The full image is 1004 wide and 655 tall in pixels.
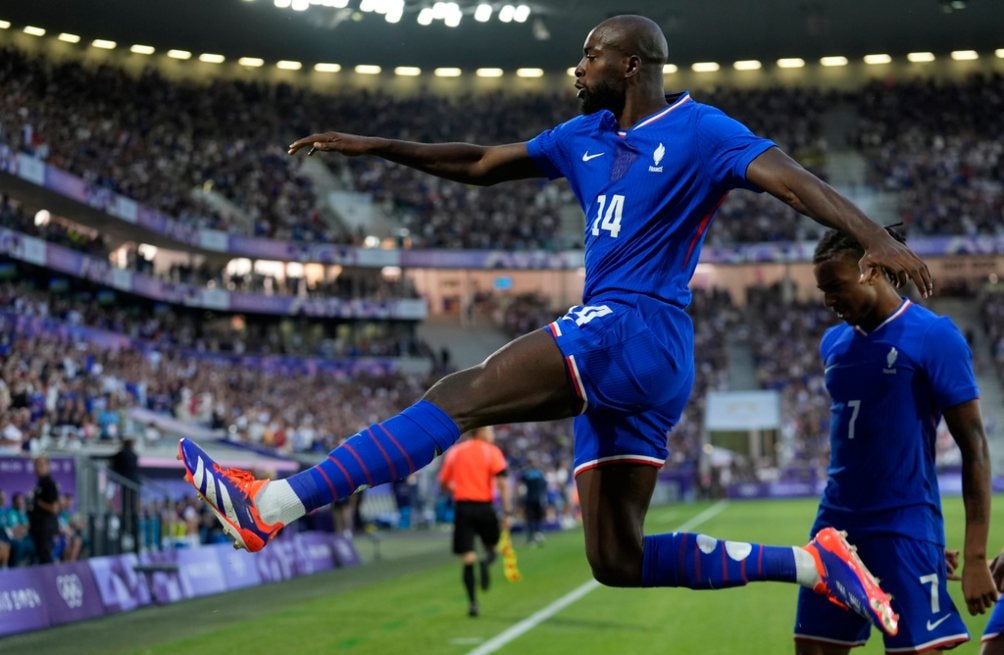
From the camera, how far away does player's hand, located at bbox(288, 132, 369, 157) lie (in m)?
5.38

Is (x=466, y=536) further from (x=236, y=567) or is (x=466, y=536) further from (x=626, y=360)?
(x=626, y=360)

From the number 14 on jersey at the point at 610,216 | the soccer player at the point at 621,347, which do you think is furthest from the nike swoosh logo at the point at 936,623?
the number 14 on jersey at the point at 610,216

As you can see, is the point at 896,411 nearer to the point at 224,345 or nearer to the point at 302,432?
the point at 302,432

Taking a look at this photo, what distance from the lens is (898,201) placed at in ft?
201

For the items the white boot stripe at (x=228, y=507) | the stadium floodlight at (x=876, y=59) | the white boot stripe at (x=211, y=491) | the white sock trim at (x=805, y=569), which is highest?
the stadium floodlight at (x=876, y=59)

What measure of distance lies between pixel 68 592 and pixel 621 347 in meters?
12.5

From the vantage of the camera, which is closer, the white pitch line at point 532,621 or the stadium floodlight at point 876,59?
the white pitch line at point 532,621

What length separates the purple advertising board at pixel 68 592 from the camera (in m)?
14.8

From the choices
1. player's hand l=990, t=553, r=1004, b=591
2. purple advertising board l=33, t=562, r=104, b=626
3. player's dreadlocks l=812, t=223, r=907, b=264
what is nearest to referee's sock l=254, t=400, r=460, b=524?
player's dreadlocks l=812, t=223, r=907, b=264

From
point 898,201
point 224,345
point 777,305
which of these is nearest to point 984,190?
point 898,201

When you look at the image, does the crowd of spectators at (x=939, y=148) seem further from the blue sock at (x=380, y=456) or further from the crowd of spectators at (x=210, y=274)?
the blue sock at (x=380, y=456)

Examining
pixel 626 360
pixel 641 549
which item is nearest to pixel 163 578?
pixel 641 549

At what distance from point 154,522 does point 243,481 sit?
1623 cm

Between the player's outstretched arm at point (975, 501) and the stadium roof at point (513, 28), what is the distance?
142 ft
